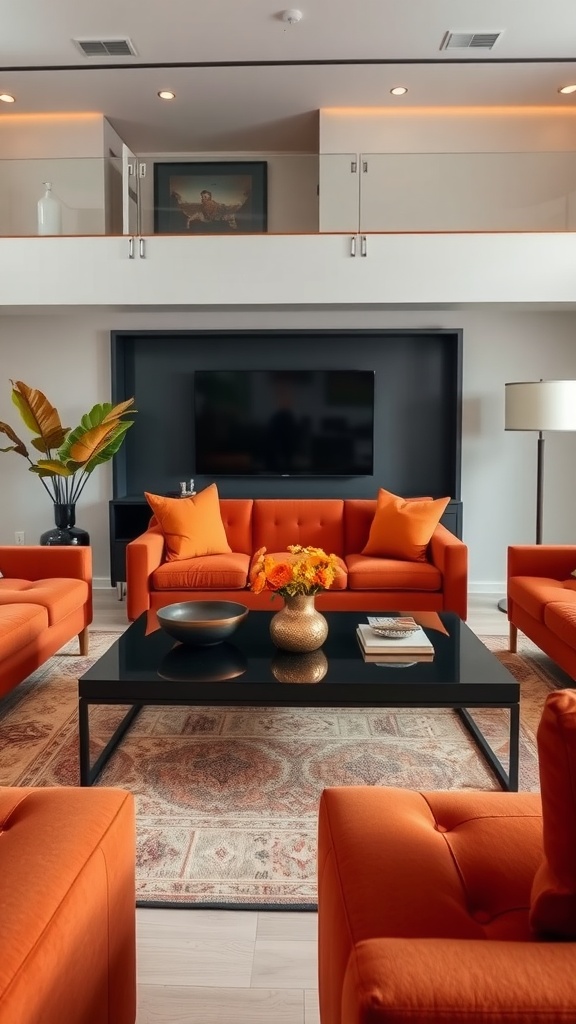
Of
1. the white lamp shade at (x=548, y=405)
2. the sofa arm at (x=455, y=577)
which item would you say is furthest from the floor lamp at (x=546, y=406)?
the sofa arm at (x=455, y=577)

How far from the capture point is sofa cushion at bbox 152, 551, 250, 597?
4.62 metres

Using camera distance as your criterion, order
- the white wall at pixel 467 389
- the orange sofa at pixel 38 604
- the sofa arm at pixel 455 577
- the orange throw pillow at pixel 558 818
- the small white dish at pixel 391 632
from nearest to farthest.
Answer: the orange throw pillow at pixel 558 818
the small white dish at pixel 391 632
the orange sofa at pixel 38 604
the sofa arm at pixel 455 577
the white wall at pixel 467 389

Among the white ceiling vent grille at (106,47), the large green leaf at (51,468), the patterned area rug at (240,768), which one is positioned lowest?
the patterned area rug at (240,768)

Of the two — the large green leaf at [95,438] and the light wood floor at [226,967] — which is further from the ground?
the large green leaf at [95,438]

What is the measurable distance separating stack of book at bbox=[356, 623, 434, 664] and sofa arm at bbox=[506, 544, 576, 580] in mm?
1567

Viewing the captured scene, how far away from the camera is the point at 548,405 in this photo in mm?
5215

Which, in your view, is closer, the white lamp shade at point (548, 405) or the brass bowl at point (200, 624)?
the brass bowl at point (200, 624)

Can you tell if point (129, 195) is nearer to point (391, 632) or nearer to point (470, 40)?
point (470, 40)

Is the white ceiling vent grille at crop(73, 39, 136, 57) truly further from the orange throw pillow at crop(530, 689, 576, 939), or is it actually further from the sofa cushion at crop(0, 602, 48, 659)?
the orange throw pillow at crop(530, 689, 576, 939)

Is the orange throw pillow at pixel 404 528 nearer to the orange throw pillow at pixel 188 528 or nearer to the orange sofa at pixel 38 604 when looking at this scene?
the orange throw pillow at pixel 188 528

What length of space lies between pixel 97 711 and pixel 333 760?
120cm

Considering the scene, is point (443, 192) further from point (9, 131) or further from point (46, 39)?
point (9, 131)

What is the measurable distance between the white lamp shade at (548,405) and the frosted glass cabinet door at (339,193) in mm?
1726

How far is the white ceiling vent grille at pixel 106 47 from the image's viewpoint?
204 inches
